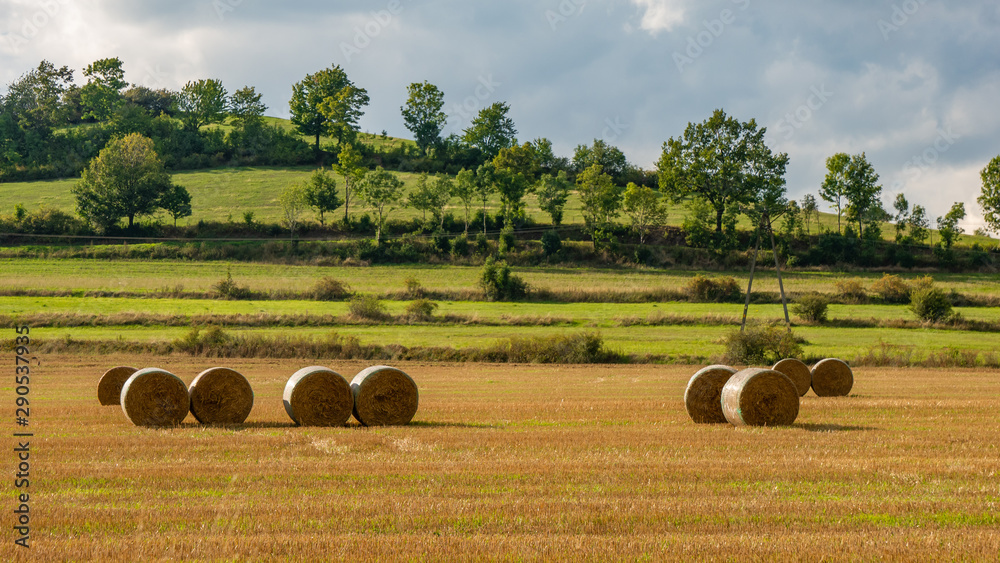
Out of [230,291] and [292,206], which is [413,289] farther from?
[292,206]

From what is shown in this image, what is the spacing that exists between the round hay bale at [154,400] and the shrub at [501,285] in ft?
140

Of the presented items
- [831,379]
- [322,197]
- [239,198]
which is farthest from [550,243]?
[831,379]

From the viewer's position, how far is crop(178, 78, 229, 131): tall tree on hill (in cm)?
13225

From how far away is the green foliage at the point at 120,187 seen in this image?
258 feet

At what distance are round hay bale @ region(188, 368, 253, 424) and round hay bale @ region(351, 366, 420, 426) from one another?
8.28 ft

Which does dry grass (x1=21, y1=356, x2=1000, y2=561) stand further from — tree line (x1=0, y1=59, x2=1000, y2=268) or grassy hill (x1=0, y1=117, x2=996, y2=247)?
grassy hill (x1=0, y1=117, x2=996, y2=247)

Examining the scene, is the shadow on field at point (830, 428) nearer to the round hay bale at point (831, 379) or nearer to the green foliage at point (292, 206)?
the round hay bale at point (831, 379)

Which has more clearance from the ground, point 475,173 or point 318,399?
point 475,173

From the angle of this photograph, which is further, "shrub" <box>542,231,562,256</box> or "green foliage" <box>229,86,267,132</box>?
"green foliage" <box>229,86,267,132</box>

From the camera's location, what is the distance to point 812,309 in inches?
1992

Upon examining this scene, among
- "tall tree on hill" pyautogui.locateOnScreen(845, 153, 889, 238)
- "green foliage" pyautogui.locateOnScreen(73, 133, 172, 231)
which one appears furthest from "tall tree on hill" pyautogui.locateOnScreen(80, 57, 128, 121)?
"tall tree on hill" pyautogui.locateOnScreen(845, 153, 889, 238)

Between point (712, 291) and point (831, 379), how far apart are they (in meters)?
35.1

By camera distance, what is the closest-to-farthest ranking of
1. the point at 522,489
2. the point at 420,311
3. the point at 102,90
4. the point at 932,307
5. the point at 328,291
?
1. the point at 522,489
2. the point at 420,311
3. the point at 932,307
4. the point at 328,291
5. the point at 102,90

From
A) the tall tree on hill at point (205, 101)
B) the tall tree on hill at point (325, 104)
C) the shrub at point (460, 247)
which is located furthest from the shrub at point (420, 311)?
the tall tree on hill at point (205, 101)
